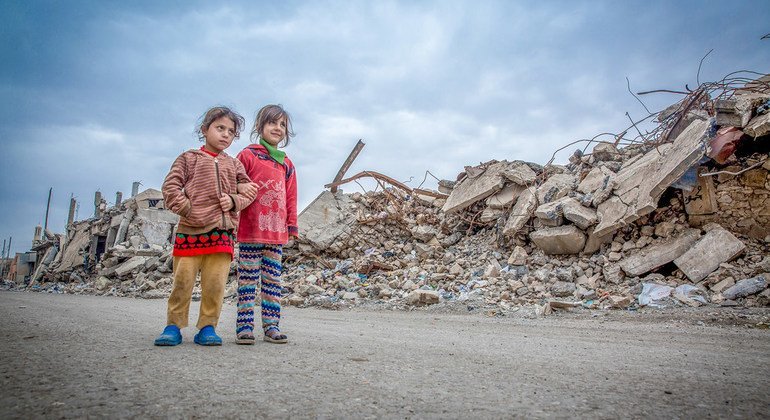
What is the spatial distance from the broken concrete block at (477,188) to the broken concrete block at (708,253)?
11.4ft

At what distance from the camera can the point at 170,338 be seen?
2115 mm

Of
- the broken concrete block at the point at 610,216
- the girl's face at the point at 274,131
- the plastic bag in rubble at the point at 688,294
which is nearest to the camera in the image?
the girl's face at the point at 274,131

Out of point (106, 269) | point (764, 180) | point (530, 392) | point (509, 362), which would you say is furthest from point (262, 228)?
point (106, 269)

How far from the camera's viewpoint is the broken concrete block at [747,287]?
4.30m

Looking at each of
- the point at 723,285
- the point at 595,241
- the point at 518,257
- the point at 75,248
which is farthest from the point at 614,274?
the point at 75,248

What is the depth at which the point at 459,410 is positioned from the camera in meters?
1.17

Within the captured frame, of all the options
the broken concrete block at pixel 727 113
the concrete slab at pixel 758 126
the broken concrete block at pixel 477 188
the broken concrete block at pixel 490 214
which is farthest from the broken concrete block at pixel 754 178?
the broken concrete block at pixel 477 188

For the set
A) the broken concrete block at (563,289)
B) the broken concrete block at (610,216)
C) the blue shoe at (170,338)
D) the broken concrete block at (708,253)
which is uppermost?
the broken concrete block at (610,216)

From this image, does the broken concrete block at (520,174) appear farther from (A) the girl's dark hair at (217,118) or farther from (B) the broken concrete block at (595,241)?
(A) the girl's dark hair at (217,118)

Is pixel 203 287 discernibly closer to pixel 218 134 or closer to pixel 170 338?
pixel 170 338

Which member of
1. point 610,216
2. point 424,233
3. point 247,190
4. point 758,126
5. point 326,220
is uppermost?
point 758,126

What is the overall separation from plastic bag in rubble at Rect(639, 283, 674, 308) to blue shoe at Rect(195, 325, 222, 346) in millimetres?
4716

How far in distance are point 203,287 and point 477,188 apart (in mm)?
6661

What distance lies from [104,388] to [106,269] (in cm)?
1518
